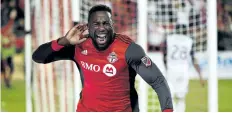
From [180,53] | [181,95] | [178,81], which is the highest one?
[180,53]

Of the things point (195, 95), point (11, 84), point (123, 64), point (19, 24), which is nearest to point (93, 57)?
point (123, 64)

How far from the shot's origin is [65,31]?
23.3 feet

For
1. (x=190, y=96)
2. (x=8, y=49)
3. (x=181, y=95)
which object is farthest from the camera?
(x=8, y=49)

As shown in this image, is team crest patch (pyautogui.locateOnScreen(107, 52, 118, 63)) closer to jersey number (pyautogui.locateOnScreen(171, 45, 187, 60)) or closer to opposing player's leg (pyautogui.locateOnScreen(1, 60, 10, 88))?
jersey number (pyautogui.locateOnScreen(171, 45, 187, 60))

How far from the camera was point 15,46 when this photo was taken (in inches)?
588

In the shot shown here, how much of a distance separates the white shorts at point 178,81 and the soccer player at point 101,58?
309cm

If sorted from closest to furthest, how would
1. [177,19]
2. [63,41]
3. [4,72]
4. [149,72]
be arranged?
[149,72] < [63,41] < [177,19] < [4,72]

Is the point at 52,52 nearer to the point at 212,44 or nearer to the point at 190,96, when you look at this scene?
the point at 212,44

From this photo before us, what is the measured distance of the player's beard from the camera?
4855 mm

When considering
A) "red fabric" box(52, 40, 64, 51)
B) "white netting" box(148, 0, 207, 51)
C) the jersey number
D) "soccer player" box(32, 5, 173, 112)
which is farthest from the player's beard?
"white netting" box(148, 0, 207, 51)

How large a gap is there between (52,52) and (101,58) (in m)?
0.33

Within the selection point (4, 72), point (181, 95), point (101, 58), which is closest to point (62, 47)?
point (101, 58)

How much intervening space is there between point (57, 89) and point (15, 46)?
7.79 m

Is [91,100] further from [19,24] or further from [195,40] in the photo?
[19,24]
